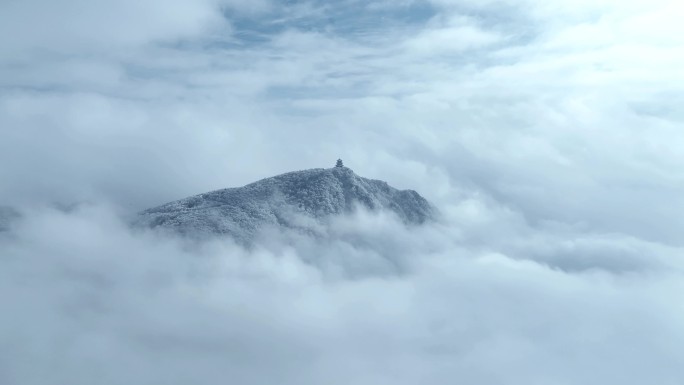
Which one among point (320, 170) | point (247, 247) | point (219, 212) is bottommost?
point (247, 247)

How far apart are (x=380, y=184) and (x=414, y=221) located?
1880 cm

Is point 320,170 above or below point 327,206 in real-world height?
above

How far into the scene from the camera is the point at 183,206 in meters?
160

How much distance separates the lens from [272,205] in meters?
159

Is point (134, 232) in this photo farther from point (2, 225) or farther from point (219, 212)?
point (2, 225)

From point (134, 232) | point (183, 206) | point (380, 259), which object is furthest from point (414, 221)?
point (134, 232)

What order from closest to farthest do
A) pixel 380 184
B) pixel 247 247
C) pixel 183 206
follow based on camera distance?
pixel 247 247 → pixel 183 206 → pixel 380 184

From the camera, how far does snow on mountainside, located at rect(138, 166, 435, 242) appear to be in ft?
497

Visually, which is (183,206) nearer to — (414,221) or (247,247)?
(247,247)

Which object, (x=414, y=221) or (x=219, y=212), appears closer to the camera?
(x=219, y=212)

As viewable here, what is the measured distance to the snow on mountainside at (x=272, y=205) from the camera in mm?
151500

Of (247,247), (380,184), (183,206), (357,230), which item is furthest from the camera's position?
(380,184)

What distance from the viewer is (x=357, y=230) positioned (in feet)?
561

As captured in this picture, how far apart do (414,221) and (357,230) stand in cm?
2805
